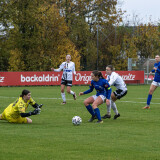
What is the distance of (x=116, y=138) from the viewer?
914 centimetres

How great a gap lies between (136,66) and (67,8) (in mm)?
14175

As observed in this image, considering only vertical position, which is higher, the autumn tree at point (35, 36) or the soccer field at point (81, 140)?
the autumn tree at point (35, 36)

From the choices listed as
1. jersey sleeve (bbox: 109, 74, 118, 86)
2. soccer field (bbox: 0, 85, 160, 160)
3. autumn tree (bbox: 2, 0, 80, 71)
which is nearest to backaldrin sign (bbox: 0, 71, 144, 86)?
autumn tree (bbox: 2, 0, 80, 71)

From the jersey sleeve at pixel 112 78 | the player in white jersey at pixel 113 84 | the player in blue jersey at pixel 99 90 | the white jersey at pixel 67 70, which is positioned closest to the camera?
the player in blue jersey at pixel 99 90

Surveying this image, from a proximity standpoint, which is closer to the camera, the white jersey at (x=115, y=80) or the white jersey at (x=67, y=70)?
the white jersey at (x=115, y=80)

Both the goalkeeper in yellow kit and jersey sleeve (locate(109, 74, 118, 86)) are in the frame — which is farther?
jersey sleeve (locate(109, 74, 118, 86))

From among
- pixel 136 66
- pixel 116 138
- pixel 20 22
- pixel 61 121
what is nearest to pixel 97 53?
pixel 136 66

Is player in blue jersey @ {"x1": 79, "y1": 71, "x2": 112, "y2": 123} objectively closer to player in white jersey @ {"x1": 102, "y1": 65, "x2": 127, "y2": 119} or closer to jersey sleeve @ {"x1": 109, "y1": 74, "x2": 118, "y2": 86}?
player in white jersey @ {"x1": 102, "y1": 65, "x2": 127, "y2": 119}

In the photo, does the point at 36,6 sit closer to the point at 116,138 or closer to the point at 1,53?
the point at 1,53

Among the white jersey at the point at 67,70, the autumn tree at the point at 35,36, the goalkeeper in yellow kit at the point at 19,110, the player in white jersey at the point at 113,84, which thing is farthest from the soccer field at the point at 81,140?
the autumn tree at the point at 35,36

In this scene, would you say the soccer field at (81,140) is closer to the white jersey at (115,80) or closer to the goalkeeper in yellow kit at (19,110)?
the goalkeeper in yellow kit at (19,110)

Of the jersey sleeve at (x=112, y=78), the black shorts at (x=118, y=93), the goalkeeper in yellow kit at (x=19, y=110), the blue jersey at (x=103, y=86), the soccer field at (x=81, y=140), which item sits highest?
the jersey sleeve at (x=112, y=78)

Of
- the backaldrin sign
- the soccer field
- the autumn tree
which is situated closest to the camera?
the soccer field

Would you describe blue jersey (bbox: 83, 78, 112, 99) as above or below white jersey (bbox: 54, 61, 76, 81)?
below
